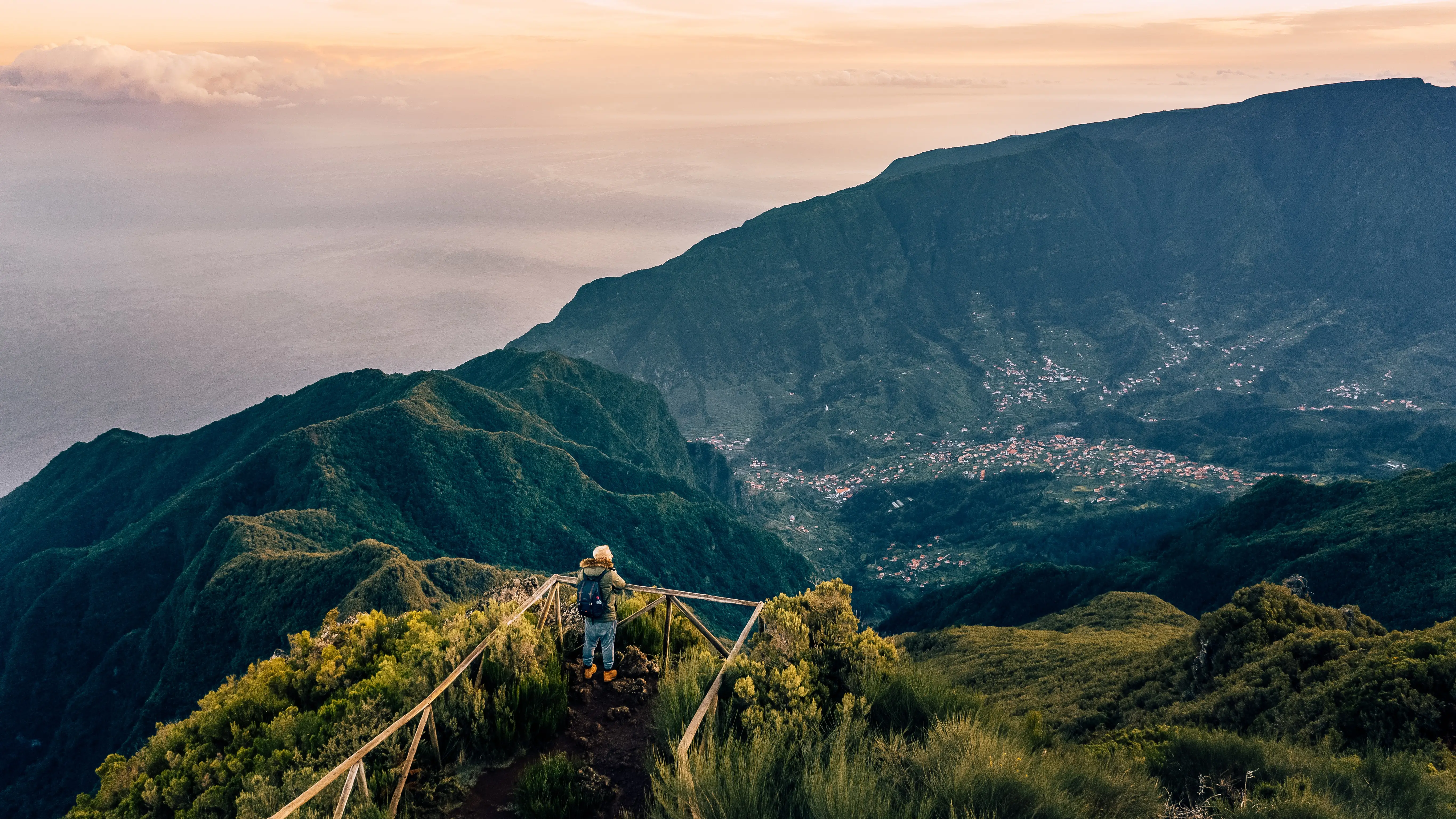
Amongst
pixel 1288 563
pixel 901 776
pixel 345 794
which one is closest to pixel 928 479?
pixel 1288 563

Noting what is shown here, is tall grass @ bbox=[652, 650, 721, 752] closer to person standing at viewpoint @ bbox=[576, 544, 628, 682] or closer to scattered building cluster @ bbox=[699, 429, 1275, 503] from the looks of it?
person standing at viewpoint @ bbox=[576, 544, 628, 682]

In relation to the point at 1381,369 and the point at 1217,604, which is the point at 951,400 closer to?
the point at 1381,369

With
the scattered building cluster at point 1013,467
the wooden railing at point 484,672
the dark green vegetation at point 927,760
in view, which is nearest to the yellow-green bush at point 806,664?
the dark green vegetation at point 927,760

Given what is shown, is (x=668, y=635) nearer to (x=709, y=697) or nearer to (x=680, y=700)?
(x=680, y=700)

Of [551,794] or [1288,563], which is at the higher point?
[551,794]

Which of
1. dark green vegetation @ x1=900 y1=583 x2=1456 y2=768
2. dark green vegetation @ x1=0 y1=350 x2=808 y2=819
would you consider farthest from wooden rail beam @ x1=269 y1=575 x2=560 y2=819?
dark green vegetation @ x1=0 y1=350 x2=808 y2=819

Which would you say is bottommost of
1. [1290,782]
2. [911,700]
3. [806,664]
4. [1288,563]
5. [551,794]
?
[1288,563]

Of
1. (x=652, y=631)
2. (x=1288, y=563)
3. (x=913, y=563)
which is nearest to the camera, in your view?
(x=652, y=631)

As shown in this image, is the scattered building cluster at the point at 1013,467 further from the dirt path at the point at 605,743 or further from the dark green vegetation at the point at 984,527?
the dirt path at the point at 605,743
